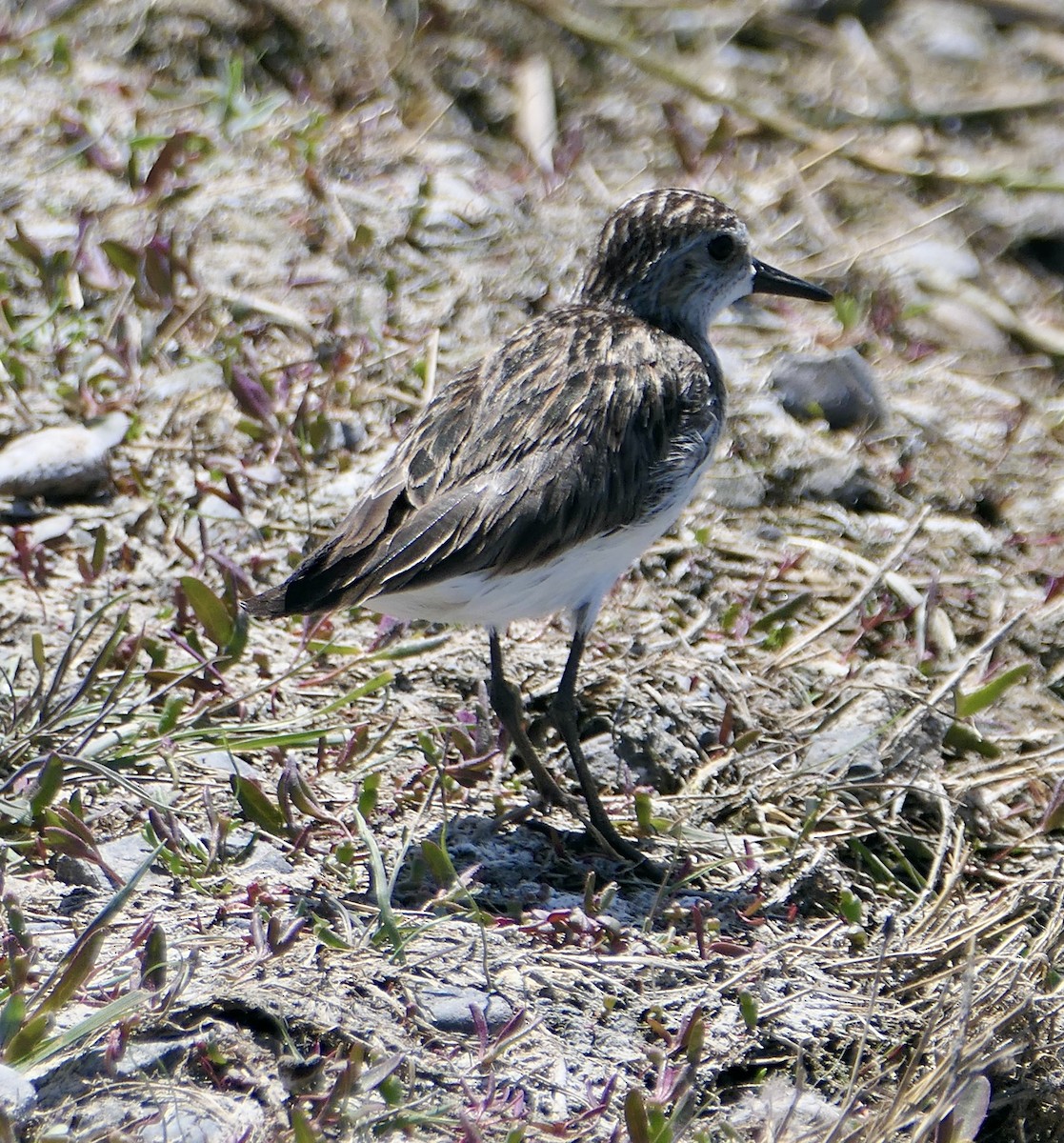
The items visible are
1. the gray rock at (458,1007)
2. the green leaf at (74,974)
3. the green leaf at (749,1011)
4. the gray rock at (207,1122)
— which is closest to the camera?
the gray rock at (207,1122)

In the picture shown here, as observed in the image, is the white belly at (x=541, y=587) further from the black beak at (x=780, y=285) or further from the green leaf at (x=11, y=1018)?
the green leaf at (x=11, y=1018)

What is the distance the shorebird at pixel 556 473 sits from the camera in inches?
152

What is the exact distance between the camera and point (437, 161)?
6.70m

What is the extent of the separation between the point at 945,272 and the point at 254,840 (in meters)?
4.25

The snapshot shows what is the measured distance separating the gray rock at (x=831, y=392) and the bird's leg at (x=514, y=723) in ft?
6.50

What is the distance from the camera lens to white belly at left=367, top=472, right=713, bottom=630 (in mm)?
3902

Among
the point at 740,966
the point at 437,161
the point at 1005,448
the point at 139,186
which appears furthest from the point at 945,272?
the point at 740,966

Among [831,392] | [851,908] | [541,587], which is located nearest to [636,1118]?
[851,908]

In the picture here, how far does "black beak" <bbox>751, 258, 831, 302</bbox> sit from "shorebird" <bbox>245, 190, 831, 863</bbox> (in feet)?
1.05

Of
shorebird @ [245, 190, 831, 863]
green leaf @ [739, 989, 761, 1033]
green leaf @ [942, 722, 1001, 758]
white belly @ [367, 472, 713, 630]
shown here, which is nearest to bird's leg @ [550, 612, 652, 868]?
shorebird @ [245, 190, 831, 863]

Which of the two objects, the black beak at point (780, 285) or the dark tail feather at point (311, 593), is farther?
the black beak at point (780, 285)

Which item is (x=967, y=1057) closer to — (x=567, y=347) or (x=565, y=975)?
(x=565, y=975)

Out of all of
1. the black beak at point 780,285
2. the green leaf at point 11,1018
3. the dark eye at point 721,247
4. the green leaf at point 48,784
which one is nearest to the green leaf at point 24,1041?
the green leaf at point 11,1018

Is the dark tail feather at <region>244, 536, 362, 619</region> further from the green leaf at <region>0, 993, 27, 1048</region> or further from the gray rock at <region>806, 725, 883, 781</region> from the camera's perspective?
the gray rock at <region>806, 725, 883, 781</region>
